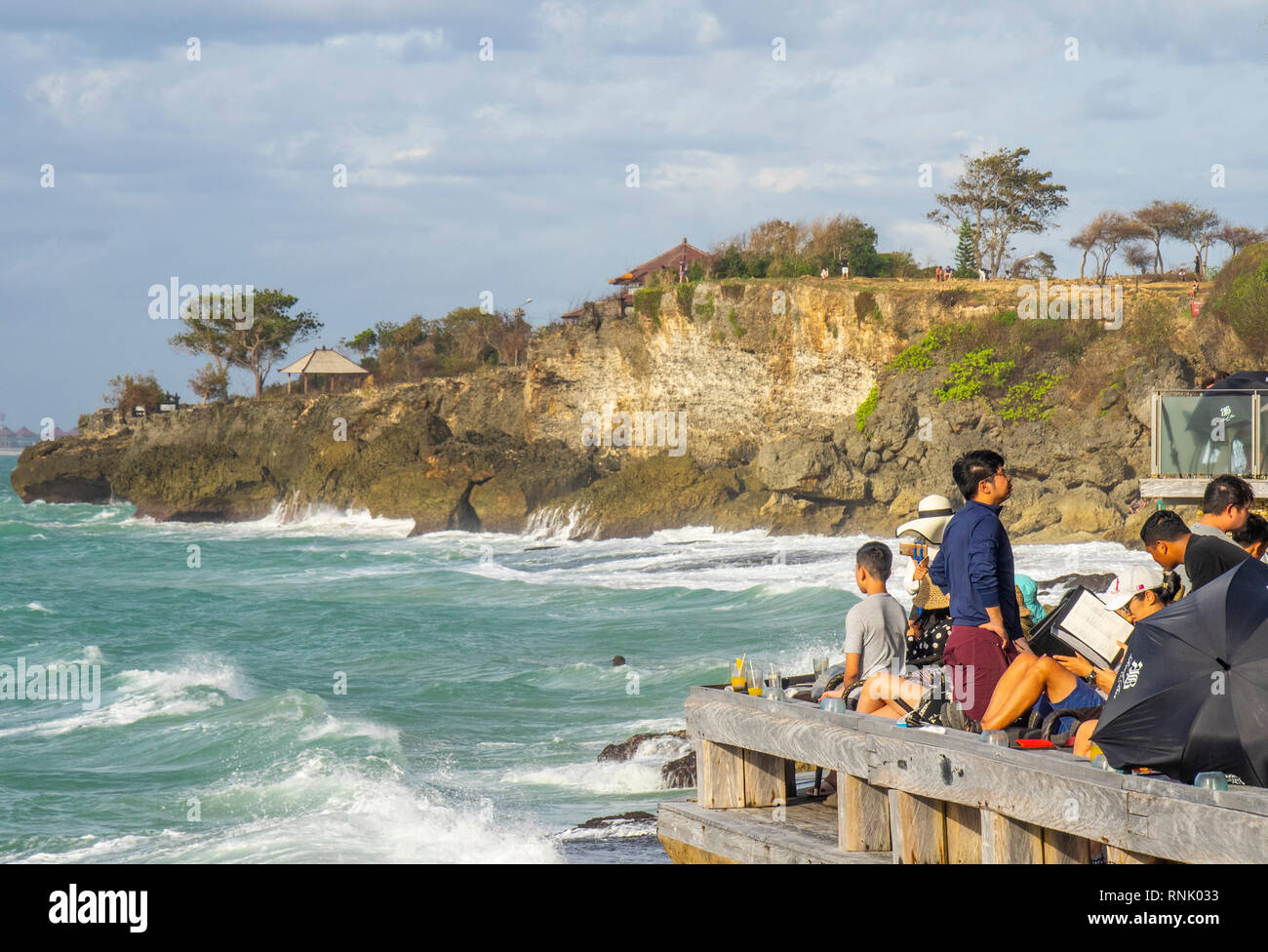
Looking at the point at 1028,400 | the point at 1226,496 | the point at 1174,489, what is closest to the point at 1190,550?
the point at 1226,496

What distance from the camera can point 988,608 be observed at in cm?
586

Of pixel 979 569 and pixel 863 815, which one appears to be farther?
pixel 979 569

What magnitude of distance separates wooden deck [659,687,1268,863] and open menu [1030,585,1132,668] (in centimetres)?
120

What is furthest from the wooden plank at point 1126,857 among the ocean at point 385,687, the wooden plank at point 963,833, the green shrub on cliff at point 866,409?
the green shrub on cliff at point 866,409

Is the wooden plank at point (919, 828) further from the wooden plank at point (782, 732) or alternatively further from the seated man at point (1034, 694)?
the seated man at point (1034, 694)

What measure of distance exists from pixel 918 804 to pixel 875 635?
1.08 metres

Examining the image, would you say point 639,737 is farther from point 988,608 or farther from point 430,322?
point 430,322

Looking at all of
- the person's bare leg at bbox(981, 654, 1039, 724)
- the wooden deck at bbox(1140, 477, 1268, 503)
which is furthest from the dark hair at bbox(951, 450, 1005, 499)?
the wooden deck at bbox(1140, 477, 1268, 503)

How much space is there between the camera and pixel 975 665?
584cm

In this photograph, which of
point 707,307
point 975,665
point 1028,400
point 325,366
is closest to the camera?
point 975,665

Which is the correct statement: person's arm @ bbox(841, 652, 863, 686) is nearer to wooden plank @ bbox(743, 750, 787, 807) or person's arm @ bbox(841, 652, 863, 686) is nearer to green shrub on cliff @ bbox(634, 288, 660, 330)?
wooden plank @ bbox(743, 750, 787, 807)

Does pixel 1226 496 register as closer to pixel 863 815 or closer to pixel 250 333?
pixel 863 815

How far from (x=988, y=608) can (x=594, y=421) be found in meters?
44.6
